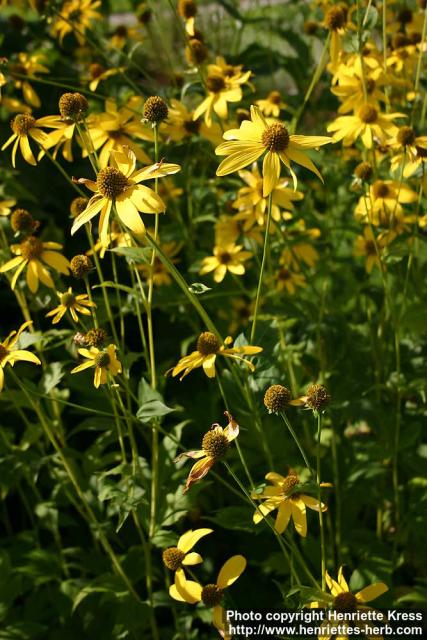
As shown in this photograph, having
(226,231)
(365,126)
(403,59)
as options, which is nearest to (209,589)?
(226,231)

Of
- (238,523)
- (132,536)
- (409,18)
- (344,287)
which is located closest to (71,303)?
(238,523)

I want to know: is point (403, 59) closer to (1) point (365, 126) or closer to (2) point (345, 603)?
(1) point (365, 126)

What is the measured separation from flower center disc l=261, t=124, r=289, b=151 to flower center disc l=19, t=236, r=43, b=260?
74cm

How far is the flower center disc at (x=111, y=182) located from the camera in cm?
138

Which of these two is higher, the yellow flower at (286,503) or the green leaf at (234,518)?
the yellow flower at (286,503)

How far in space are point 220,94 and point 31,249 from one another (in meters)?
0.75

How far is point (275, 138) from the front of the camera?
1.42 meters

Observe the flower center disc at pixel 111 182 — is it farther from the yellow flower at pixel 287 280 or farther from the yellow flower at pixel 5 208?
the yellow flower at pixel 287 280

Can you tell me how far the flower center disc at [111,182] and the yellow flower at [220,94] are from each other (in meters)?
0.71

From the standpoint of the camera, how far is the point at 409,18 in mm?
2658

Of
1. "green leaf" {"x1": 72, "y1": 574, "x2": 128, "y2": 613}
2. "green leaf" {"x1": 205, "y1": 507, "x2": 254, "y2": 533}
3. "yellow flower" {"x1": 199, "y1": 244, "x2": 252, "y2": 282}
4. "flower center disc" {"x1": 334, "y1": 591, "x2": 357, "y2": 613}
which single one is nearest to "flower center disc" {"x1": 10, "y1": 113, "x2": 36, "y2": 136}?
"yellow flower" {"x1": 199, "y1": 244, "x2": 252, "y2": 282}

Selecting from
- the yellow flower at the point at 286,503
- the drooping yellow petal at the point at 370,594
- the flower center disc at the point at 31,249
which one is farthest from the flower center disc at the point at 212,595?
the flower center disc at the point at 31,249

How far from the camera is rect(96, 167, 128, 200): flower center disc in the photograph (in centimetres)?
138

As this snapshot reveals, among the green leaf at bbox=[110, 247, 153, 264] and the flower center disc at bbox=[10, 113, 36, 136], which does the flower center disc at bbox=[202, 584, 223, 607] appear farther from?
the flower center disc at bbox=[10, 113, 36, 136]
